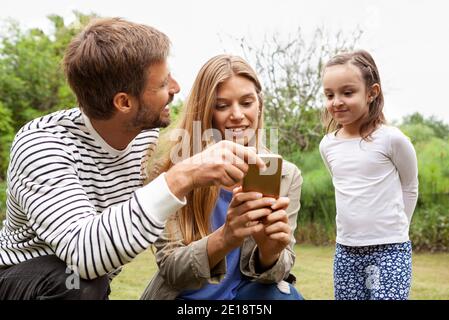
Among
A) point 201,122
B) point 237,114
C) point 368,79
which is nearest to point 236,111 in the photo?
point 237,114

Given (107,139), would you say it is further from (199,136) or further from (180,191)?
(180,191)

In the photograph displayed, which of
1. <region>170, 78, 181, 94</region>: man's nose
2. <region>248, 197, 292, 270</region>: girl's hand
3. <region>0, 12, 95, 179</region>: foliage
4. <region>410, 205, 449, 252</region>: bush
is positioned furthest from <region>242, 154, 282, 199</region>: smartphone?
<region>0, 12, 95, 179</region>: foliage

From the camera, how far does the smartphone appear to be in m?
1.71

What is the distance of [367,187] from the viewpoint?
2.71 meters

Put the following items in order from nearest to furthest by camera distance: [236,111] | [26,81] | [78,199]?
[78,199] < [236,111] < [26,81]

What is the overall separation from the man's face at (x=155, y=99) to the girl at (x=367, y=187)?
114 centimetres

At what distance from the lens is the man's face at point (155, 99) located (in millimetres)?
1868

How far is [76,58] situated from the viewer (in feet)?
6.09

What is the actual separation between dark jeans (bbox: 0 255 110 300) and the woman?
0.32 meters

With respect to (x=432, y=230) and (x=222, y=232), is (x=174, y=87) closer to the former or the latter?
(x=222, y=232)

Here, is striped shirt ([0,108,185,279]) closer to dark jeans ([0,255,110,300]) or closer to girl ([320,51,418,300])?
dark jeans ([0,255,110,300])

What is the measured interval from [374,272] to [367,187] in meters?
0.38

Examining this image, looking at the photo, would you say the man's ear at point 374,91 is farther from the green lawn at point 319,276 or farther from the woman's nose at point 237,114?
the green lawn at point 319,276

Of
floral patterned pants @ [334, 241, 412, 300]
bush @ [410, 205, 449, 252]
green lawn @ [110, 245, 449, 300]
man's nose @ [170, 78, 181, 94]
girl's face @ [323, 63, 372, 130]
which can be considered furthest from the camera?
bush @ [410, 205, 449, 252]
